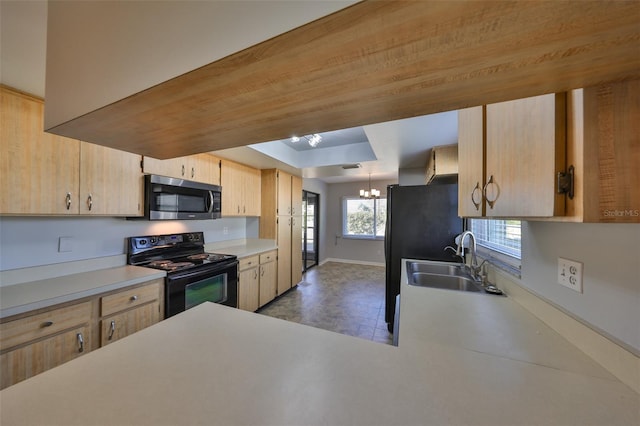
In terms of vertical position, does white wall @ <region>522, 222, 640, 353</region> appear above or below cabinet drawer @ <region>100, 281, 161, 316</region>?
above

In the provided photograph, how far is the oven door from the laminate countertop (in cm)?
117

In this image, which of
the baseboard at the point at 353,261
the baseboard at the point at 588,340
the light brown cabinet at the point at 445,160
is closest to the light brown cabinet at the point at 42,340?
the baseboard at the point at 588,340

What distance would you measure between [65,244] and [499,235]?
11.3 feet

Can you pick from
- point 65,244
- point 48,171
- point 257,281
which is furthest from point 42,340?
point 257,281

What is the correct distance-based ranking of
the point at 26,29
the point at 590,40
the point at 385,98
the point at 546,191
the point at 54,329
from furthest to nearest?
the point at 54,329 → the point at 26,29 → the point at 546,191 → the point at 385,98 → the point at 590,40

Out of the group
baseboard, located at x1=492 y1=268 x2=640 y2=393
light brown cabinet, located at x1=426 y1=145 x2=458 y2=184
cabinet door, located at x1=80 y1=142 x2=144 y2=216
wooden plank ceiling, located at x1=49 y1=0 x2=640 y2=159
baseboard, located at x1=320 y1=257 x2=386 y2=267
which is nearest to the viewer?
wooden plank ceiling, located at x1=49 y1=0 x2=640 y2=159

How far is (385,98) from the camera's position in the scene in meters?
0.60

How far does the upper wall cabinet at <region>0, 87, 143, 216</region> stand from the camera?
1.34 metres

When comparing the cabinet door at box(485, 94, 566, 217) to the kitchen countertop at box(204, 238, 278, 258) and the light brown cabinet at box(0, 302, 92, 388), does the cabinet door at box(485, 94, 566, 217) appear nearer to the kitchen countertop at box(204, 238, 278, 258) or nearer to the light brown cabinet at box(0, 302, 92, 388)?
the light brown cabinet at box(0, 302, 92, 388)

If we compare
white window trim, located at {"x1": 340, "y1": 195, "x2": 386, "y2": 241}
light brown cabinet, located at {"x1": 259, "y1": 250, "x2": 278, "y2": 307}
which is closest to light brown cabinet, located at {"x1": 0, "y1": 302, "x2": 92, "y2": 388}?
light brown cabinet, located at {"x1": 259, "y1": 250, "x2": 278, "y2": 307}

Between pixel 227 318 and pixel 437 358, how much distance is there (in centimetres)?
86

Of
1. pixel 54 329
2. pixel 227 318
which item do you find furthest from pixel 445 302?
pixel 54 329

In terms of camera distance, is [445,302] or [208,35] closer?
[208,35]

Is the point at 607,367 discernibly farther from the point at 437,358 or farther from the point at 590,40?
the point at 590,40
